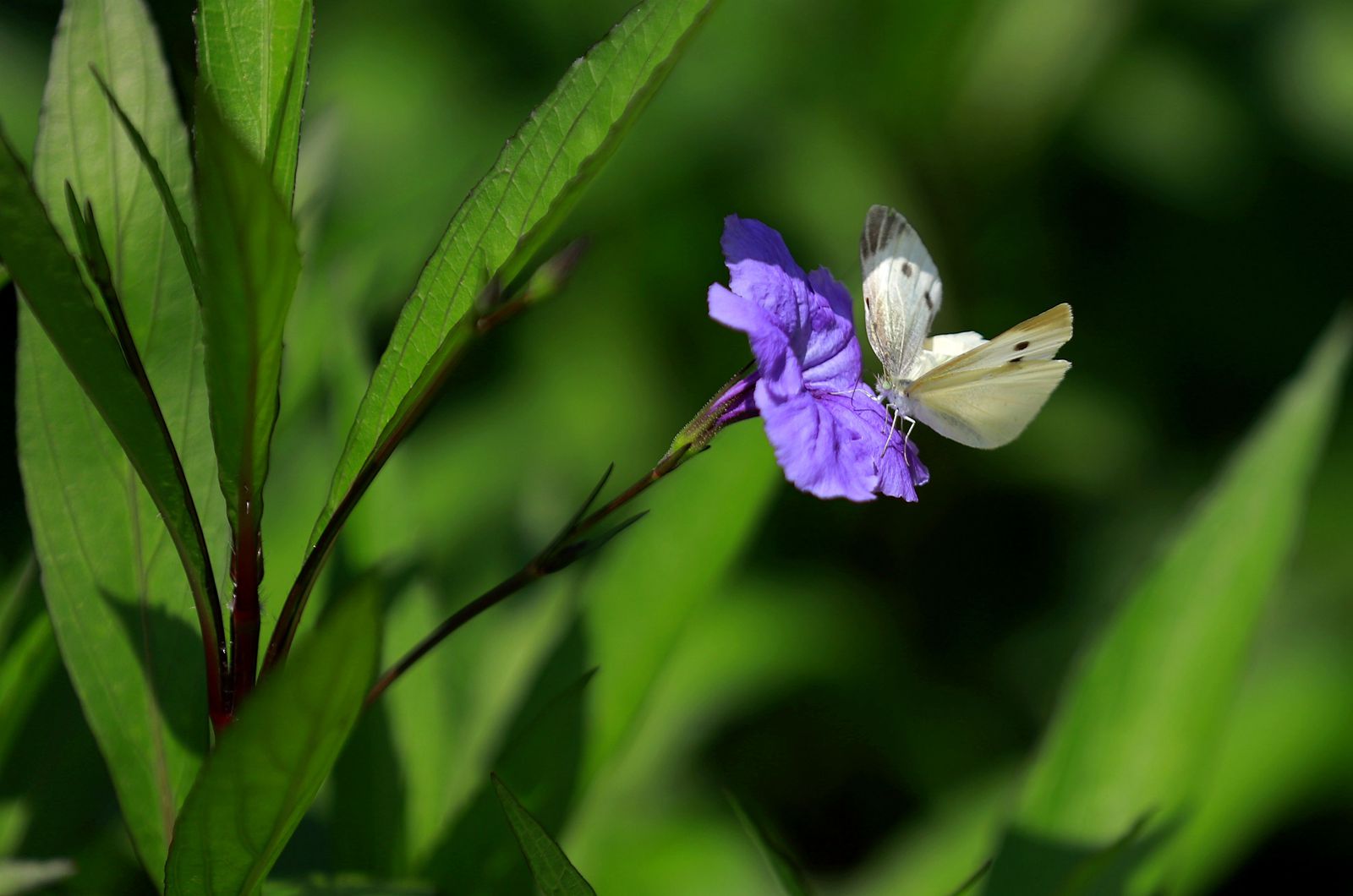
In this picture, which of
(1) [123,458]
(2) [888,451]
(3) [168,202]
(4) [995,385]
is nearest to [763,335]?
(2) [888,451]

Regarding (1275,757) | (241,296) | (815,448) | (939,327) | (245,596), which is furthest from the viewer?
(939,327)

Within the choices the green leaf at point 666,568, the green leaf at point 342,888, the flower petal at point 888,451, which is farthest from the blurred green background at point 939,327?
the flower petal at point 888,451

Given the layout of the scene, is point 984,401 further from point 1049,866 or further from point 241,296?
point 241,296

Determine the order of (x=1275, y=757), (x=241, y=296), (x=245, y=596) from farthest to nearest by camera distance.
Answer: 1. (x=1275, y=757)
2. (x=245, y=596)
3. (x=241, y=296)

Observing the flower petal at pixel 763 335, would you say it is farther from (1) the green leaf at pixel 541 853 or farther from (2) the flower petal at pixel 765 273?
(1) the green leaf at pixel 541 853

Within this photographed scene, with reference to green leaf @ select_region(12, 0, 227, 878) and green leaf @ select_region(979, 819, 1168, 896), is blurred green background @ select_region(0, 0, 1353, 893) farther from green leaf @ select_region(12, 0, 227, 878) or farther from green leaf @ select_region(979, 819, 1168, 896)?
green leaf @ select_region(12, 0, 227, 878)

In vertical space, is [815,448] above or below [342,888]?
above
